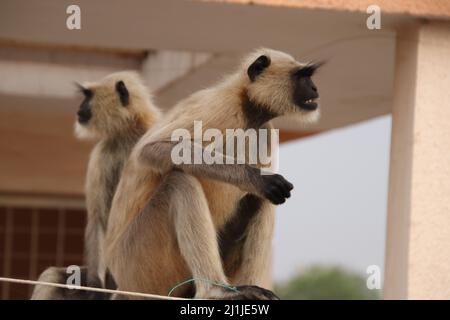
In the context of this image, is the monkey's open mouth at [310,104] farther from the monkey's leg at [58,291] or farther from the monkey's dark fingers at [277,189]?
the monkey's leg at [58,291]

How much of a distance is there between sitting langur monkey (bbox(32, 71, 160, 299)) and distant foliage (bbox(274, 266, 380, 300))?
26.4 m

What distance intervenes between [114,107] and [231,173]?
248 centimetres

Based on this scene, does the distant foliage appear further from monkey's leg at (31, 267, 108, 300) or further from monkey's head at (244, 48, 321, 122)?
monkey's head at (244, 48, 321, 122)

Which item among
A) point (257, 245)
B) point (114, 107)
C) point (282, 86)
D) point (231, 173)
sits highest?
point (114, 107)

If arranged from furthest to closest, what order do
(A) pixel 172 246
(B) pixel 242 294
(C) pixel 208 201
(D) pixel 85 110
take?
1. (D) pixel 85 110
2. (C) pixel 208 201
3. (A) pixel 172 246
4. (B) pixel 242 294

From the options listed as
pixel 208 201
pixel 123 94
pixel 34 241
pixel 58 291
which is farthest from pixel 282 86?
pixel 34 241

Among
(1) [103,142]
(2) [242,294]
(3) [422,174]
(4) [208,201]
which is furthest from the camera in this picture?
(1) [103,142]

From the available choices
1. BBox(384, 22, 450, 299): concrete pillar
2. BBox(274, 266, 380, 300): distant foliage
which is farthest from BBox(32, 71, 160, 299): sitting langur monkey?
Result: BBox(274, 266, 380, 300): distant foliage

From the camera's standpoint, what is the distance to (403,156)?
7.20 meters

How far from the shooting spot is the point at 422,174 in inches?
278

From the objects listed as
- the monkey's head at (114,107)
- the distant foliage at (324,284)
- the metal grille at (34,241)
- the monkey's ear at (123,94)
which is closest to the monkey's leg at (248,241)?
the monkey's head at (114,107)

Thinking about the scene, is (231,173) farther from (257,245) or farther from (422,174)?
(422,174)
